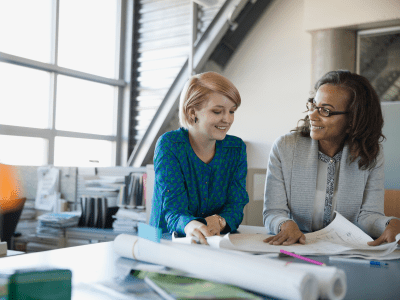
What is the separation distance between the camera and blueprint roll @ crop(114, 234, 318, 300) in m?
0.55

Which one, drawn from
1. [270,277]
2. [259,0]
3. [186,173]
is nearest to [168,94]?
[259,0]

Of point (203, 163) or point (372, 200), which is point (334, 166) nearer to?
point (372, 200)

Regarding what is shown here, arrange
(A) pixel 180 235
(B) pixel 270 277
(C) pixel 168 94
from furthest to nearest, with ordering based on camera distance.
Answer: (C) pixel 168 94 < (A) pixel 180 235 < (B) pixel 270 277

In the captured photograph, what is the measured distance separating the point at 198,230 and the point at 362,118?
0.75 m

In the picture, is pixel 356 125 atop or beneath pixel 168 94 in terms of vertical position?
beneath

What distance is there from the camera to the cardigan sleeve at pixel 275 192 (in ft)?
4.44

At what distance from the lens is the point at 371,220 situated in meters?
1.28

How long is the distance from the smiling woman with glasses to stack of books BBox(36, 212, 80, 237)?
2.22m

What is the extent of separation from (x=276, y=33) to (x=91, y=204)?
229 centimetres

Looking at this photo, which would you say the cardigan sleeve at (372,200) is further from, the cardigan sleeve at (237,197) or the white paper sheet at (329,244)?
the cardigan sleeve at (237,197)

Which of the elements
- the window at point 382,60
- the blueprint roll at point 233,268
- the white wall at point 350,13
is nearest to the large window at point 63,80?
the white wall at point 350,13

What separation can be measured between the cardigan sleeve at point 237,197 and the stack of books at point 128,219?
169cm

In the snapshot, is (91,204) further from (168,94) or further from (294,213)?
(294,213)

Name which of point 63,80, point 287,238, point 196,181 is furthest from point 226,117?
point 63,80
